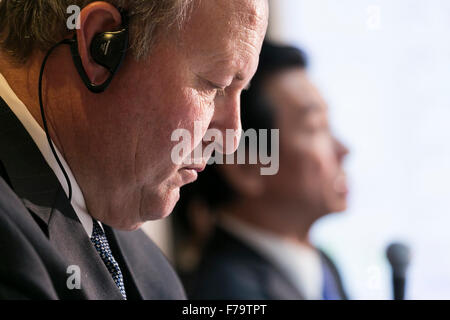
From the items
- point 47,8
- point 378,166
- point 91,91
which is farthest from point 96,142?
point 378,166

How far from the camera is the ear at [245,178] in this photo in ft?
7.30

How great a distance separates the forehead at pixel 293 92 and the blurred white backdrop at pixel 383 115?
2.5 inches

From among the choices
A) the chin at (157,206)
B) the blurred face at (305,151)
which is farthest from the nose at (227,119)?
the blurred face at (305,151)

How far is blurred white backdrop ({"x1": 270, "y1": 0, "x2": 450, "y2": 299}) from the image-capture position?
2188 millimetres

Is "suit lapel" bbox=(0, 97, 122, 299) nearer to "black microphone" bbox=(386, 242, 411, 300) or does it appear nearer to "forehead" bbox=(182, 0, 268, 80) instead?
"forehead" bbox=(182, 0, 268, 80)

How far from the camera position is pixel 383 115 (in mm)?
2338

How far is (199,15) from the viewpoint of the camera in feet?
3.06

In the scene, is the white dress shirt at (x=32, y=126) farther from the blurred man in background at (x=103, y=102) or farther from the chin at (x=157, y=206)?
the chin at (x=157, y=206)

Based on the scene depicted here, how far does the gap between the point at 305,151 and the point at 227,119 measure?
1.22 meters

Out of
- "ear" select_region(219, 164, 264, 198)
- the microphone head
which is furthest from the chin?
"ear" select_region(219, 164, 264, 198)

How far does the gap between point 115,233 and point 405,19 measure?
155cm

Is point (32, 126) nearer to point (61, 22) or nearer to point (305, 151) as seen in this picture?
point (61, 22)
